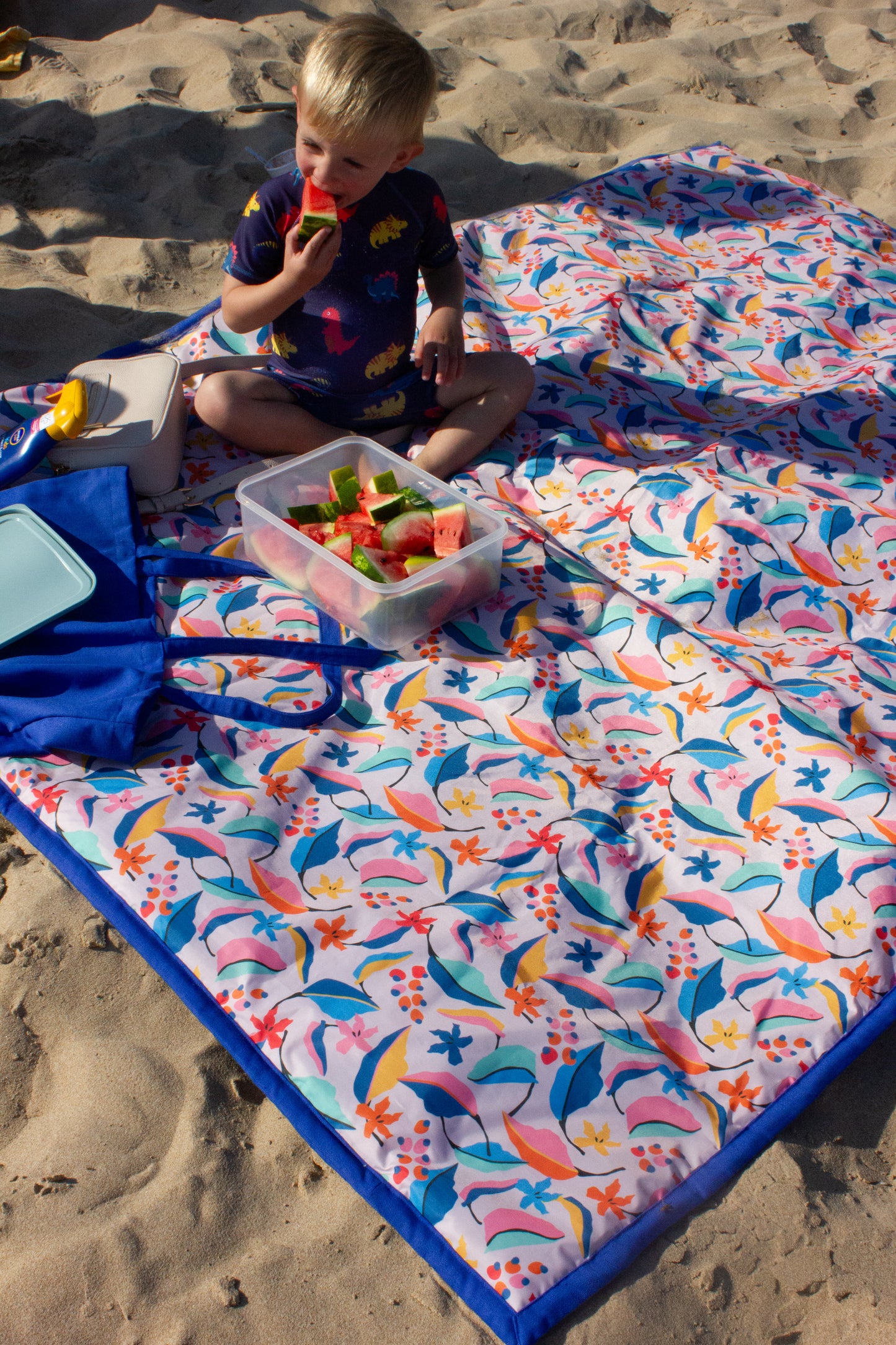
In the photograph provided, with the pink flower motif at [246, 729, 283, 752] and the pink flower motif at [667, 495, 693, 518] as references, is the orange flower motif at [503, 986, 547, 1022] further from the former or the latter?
the pink flower motif at [667, 495, 693, 518]

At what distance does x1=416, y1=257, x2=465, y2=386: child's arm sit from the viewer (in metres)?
2.00

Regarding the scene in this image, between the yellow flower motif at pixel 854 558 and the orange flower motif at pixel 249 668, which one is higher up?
the yellow flower motif at pixel 854 558

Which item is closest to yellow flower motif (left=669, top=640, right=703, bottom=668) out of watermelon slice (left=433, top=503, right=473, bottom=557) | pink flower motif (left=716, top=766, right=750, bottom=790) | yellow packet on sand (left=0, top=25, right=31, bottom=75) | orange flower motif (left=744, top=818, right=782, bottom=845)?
pink flower motif (left=716, top=766, right=750, bottom=790)

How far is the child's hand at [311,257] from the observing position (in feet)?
5.62

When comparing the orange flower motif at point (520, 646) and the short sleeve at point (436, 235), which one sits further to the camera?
the short sleeve at point (436, 235)

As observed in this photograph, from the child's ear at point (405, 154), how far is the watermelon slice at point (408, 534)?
2.07 ft

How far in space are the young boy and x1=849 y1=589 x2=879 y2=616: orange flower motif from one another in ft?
2.74

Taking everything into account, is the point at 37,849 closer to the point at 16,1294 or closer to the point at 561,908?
the point at 16,1294

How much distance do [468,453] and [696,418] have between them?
61 cm

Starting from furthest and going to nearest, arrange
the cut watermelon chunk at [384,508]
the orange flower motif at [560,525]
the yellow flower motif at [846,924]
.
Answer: the orange flower motif at [560,525], the cut watermelon chunk at [384,508], the yellow flower motif at [846,924]

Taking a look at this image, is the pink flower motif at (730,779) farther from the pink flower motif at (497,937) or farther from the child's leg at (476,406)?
the child's leg at (476,406)

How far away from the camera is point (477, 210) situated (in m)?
3.19

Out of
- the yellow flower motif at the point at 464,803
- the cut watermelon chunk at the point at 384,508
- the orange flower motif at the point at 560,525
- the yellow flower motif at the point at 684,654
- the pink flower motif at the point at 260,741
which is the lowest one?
the yellow flower motif at the point at 464,803

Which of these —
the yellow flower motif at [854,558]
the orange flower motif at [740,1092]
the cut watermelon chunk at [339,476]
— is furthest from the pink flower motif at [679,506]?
the orange flower motif at [740,1092]
